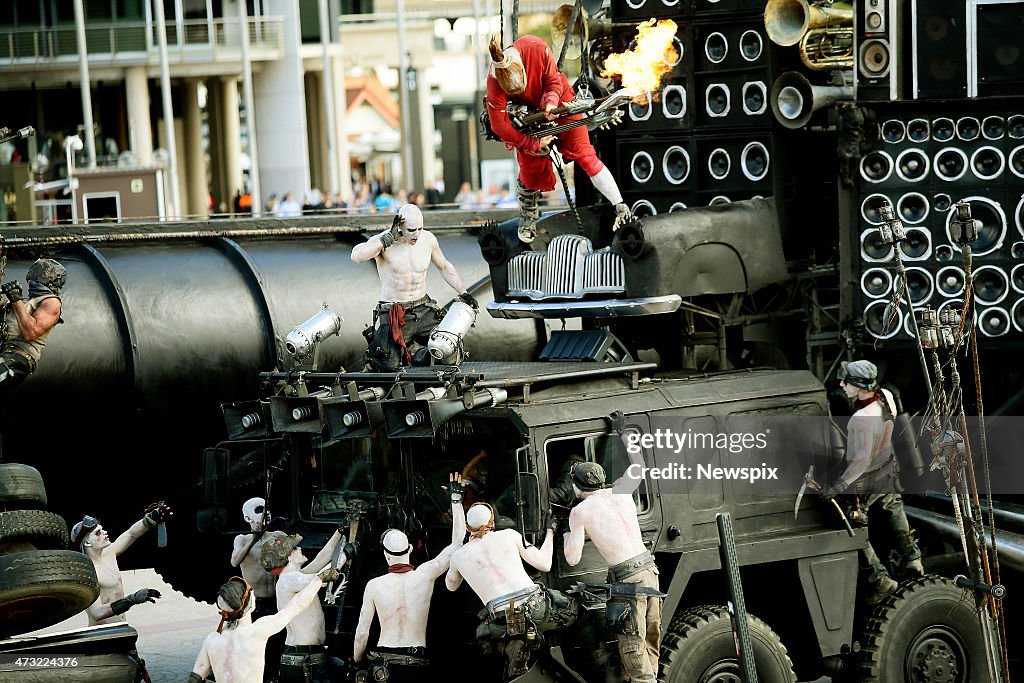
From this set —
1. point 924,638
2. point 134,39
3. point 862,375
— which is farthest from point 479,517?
point 134,39

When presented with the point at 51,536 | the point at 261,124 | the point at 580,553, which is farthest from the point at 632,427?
the point at 261,124

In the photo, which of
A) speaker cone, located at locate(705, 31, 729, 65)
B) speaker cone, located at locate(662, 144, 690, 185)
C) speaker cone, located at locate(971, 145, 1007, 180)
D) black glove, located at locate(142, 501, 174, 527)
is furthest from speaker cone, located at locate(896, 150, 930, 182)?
black glove, located at locate(142, 501, 174, 527)

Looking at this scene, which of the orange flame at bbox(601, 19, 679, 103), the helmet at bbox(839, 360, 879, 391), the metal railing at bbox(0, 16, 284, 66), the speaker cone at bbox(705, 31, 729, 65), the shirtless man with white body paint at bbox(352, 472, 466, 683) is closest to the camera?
the shirtless man with white body paint at bbox(352, 472, 466, 683)

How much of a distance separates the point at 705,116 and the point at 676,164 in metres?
0.52

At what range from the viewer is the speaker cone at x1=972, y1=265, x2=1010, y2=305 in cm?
1539

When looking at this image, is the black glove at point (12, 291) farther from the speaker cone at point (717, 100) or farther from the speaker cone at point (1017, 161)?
the speaker cone at point (1017, 161)

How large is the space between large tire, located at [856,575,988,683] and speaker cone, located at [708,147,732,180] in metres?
4.84

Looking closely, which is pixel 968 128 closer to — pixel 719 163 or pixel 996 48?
pixel 996 48

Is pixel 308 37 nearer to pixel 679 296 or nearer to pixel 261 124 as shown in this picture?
pixel 261 124

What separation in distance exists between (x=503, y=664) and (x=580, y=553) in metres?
0.86

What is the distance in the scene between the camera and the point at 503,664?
11.4 metres

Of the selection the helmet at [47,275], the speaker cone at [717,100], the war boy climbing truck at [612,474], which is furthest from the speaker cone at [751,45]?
the helmet at [47,275]

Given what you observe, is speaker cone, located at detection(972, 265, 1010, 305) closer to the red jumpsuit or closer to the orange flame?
the red jumpsuit

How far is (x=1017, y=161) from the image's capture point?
15.4 meters
